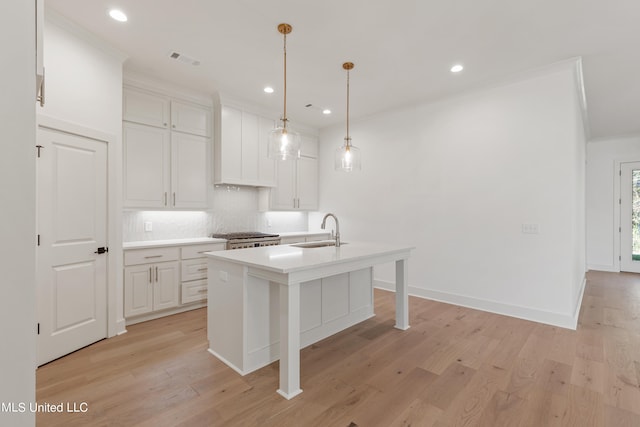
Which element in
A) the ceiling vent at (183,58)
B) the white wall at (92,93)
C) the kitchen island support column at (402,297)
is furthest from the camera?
the kitchen island support column at (402,297)

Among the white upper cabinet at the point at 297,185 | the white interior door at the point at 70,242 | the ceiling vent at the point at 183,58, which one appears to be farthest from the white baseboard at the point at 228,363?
the ceiling vent at the point at 183,58

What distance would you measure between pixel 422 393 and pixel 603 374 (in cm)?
154

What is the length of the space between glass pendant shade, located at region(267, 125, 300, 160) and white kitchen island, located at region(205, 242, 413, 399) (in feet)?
3.00

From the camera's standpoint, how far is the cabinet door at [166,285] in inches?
139

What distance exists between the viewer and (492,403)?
2.02m

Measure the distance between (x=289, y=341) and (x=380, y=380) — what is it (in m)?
0.80

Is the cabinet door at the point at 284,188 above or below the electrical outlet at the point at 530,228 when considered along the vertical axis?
above

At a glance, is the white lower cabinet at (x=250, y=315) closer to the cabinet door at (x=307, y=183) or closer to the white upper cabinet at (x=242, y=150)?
the white upper cabinet at (x=242, y=150)

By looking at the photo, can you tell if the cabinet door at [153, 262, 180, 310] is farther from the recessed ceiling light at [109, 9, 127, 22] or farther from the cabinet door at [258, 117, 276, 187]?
the recessed ceiling light at [109, 9, 127, 22]

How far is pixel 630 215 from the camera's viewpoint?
6113 millimetres

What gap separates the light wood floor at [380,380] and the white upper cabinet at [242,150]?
2179 mm

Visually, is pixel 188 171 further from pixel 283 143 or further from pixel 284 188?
pixel 283 143

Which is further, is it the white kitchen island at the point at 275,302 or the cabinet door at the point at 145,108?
the cabinet door at the point at 145,108

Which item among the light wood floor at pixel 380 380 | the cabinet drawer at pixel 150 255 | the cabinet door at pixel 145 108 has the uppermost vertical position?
the cabinet door at pixel 145 108
